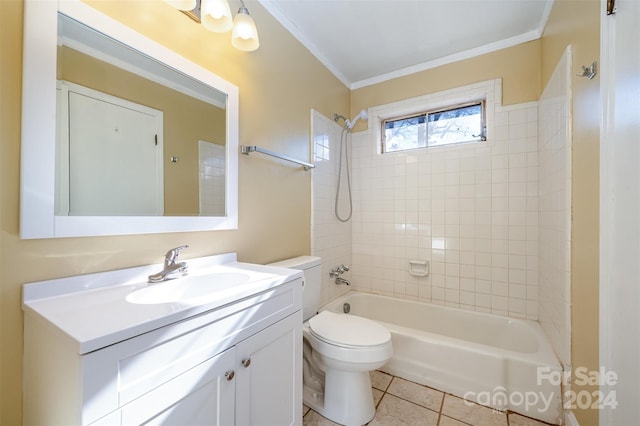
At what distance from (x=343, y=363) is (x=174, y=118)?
146cm

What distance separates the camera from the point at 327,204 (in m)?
2.27

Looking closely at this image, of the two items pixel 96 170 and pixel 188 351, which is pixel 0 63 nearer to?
pixel 96 170

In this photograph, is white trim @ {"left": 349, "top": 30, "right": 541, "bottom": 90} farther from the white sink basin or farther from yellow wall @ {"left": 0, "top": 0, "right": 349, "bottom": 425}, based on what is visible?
the white sink basin

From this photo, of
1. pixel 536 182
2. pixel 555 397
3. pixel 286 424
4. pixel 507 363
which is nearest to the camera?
pixel 286 424

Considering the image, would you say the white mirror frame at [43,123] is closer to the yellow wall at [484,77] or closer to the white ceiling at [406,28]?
the white ceiling at [406,28]

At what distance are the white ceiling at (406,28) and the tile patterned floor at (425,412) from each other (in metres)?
2.46

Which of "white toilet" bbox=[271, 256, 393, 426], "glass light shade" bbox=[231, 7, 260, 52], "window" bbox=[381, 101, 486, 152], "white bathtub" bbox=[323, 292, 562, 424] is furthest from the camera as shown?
"window" bbox=[381, 101, 486, 152]

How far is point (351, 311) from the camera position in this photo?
242 cm

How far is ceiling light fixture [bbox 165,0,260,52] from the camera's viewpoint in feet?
3.61

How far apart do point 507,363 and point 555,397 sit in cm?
24

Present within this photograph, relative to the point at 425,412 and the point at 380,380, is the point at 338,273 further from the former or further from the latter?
the point at 425,412

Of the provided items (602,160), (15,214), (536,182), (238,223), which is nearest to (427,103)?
(536,182)

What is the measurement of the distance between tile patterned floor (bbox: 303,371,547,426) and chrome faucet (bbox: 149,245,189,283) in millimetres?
1080

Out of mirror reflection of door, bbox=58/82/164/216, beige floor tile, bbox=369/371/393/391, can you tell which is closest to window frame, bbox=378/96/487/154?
beige floor tile, bbox=369/371/393/391
